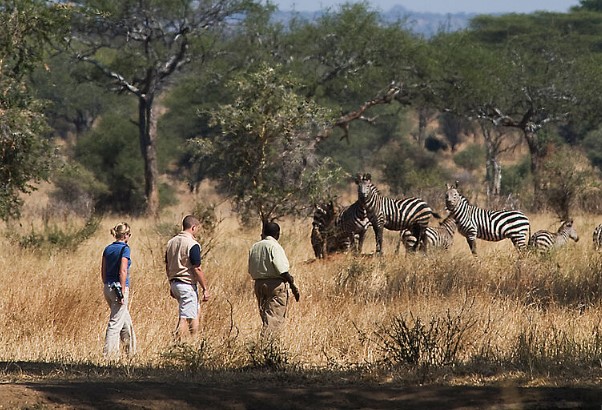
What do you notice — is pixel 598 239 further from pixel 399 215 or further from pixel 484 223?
pixel 399 215

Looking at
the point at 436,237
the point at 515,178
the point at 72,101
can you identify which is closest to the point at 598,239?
the point at 436,237

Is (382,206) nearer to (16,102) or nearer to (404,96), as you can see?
(16,102)

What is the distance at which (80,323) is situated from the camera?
12.7 metres

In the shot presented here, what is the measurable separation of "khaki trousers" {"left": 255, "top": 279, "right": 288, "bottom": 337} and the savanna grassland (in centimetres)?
26

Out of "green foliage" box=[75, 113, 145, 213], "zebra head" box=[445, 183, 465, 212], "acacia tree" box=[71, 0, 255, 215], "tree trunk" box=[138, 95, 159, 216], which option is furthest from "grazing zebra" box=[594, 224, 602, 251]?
"green foliage" box=[75, 113, 145, 213]

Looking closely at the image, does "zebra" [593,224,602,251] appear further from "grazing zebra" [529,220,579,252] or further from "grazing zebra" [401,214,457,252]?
"grazing zebra" [401,214,457,252]

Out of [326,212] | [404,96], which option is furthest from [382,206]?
[404,96]

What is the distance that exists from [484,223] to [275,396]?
13073mm

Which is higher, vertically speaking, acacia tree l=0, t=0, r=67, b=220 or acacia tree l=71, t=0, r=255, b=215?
acacia tree l=71, t=0, r=255, b=215

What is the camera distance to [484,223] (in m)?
20.8

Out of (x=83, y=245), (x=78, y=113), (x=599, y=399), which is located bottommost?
(x=599, y=399)

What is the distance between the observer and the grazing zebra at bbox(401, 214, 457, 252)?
19323 mm

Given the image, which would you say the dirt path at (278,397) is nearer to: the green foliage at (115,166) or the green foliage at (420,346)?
the green foliage at (420,346)

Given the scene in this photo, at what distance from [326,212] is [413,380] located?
9.41 meters
